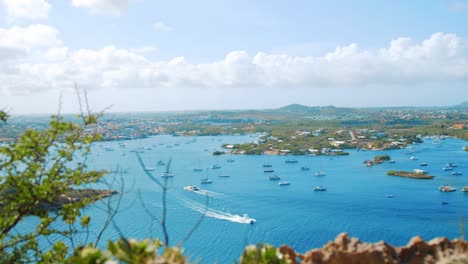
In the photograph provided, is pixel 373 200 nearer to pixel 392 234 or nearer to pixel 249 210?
pixel 392 234

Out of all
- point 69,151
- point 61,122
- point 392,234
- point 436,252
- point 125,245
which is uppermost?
point 61,122

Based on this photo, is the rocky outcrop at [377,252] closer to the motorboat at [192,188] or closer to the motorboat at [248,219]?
the motorboat at [248,219]

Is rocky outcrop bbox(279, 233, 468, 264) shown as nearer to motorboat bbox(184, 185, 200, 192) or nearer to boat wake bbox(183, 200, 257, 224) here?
boat wake bbox(183, 200, 257, 224)

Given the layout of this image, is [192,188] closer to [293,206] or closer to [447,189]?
[293,206]

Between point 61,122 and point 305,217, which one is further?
point 305,217

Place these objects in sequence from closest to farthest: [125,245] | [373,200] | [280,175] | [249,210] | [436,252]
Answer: [125,245] < [436,252] < [249,210] < [373,200] < [280,175]

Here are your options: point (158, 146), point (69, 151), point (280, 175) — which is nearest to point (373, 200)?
point (280, 175)

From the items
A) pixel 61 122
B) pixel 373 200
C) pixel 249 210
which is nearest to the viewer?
pixel 61 122
